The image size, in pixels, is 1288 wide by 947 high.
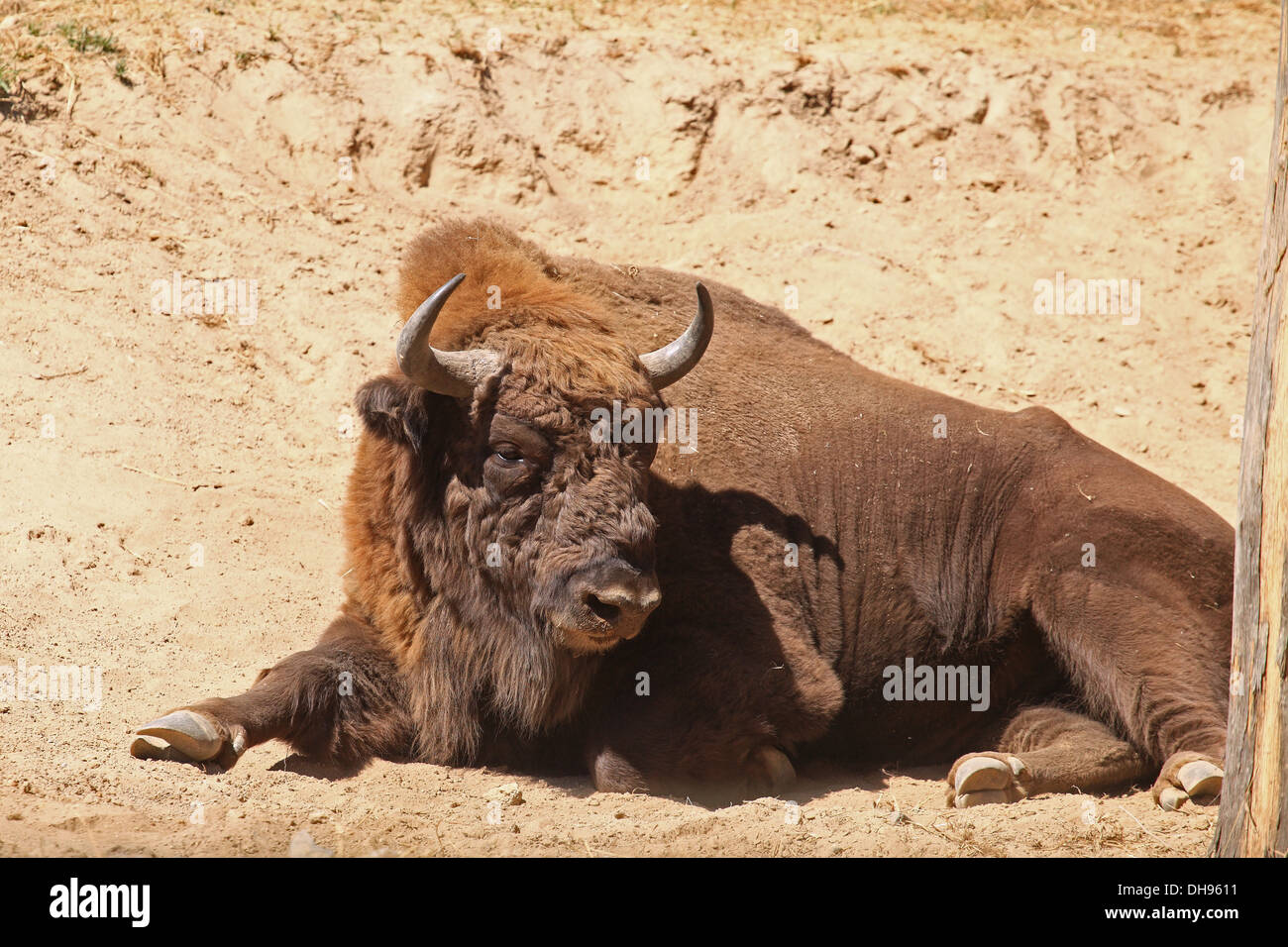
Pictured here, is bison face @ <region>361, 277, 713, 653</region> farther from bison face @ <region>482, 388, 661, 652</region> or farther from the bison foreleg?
the bison foreleg

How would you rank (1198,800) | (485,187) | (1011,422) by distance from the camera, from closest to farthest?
(1198,800), (1011,422), (485,187)

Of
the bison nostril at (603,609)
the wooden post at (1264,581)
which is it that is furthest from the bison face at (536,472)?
the wooden post at (1264,581)

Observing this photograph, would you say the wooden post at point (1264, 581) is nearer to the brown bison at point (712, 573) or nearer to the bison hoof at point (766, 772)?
the brown bison at point (712, 573)

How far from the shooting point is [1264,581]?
373 cm

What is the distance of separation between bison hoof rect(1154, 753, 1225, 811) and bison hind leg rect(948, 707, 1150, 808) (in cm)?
30

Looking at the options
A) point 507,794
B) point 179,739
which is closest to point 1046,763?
point 507,794

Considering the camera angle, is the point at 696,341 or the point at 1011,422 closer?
the point at 696,341

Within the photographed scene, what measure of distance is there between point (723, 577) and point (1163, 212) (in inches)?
260

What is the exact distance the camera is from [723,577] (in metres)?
5.59

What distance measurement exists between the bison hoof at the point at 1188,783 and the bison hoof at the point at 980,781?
0.56 m

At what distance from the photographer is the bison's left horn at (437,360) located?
4.86 meters

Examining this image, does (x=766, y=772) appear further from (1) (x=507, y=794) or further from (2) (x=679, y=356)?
(2) (x=679, y=356)

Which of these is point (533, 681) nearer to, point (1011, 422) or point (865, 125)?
point (1011, 422)

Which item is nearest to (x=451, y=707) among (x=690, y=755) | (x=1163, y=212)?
(x=690, y=755)
